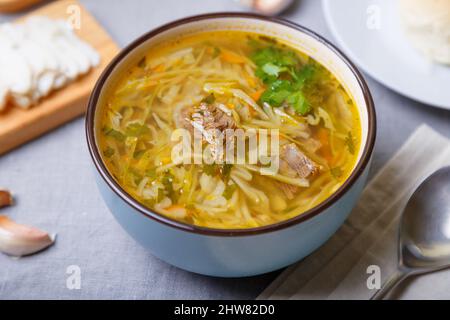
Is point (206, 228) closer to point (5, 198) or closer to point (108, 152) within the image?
point (108, 152)

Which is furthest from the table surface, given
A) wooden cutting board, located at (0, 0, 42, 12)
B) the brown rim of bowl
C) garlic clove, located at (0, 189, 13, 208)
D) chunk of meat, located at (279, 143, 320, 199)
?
wooden cutting board, located at (0, 0, 42, 12)

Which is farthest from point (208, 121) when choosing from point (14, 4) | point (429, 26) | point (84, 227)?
point (14, 4)

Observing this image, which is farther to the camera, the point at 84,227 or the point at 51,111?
the point at 51,111

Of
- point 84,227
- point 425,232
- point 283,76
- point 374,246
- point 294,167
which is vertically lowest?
point 84,227

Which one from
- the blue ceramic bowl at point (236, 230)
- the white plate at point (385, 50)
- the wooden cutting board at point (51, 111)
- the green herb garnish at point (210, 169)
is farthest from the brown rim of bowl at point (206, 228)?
the wooden cutting board at point (51, 111)

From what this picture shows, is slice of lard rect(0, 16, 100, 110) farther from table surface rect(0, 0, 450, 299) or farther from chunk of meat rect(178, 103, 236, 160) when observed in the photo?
chunk of meat rect(178, 103, 236, 160)
